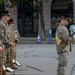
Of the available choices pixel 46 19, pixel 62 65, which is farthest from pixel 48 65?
pixel 46 19

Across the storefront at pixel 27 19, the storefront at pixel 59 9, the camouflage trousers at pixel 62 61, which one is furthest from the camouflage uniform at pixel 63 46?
the storefront at pixel 27 19

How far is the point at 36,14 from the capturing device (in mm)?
36969

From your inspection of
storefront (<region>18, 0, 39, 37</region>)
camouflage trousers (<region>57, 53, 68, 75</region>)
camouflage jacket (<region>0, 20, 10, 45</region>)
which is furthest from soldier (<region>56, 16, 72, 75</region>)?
storefront (<region>18, 0, 39, 37</region>)

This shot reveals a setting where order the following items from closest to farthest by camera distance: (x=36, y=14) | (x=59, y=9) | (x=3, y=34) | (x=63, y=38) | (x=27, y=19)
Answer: (x=63, y=38) < (x=3, y=34) < (x=59, y=9) < (x=36, y=14) < (x=27, y=19)

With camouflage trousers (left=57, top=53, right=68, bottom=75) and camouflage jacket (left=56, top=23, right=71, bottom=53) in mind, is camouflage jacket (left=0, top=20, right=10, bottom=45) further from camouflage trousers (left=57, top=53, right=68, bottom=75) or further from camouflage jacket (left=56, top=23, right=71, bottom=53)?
camouflage trousers (left=57, top=53, right=68, bottom=75)

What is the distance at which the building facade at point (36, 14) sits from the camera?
36.5 m

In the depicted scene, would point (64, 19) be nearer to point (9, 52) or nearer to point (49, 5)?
point (9, 52)

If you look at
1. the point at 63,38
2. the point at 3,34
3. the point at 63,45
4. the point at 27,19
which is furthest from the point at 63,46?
the point at 27,19

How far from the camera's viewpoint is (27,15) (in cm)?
3741

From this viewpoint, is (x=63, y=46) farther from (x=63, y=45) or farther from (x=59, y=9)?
(x=59, y=9)

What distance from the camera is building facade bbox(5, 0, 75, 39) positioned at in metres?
36.5

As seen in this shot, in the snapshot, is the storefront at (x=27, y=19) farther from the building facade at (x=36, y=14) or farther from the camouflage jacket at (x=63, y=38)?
the camouflage jacket at (x=63, y=38)

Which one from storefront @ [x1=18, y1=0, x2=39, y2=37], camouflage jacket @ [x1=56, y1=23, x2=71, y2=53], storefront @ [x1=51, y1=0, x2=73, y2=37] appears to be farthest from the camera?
storefront @ [x1=18, y1=0, x2=39, y2=37]

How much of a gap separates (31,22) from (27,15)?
35.5 inches
